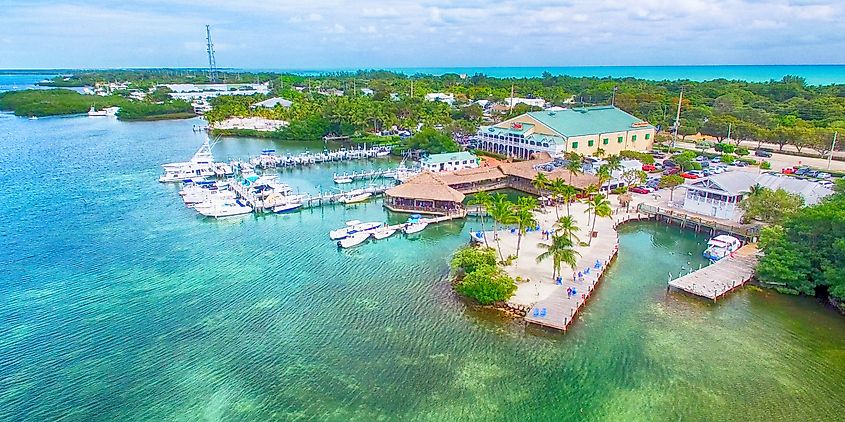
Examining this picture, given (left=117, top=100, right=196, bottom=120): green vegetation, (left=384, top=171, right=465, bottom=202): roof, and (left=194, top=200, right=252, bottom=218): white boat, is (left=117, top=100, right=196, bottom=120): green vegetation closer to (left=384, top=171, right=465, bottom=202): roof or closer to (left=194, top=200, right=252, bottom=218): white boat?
(left=194, top=200, right=252, bottom=218): white boat

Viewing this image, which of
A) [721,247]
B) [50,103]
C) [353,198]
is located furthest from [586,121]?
[50,103]

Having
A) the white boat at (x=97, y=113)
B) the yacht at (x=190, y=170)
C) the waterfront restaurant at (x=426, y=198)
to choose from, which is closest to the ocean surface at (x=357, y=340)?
the waterfront restaurant at (x=426, y=198)

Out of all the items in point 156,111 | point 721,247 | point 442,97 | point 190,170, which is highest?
point 442,97

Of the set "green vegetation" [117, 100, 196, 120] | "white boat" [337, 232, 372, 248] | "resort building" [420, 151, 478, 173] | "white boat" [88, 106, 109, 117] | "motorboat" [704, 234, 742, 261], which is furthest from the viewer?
"white boat" [88, 106, 109, 117]

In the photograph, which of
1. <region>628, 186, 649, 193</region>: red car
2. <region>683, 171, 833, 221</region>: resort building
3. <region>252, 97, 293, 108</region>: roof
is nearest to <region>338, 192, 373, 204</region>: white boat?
<region>628, 186, 649, 193</region>: red car

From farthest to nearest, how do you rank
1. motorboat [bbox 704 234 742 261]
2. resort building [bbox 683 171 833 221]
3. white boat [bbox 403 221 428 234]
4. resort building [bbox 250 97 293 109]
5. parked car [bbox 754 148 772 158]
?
resort building [bbox 250 97 293 109] → parked car [bbox 754 148 772 158] → white boat [bbox 403 221 428 234] → resort building [bbox 683 171 833 221] → motorboat [bbox 704 234 742 261]

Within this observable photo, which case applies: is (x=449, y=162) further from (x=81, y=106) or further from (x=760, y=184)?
(x=81, y=106)

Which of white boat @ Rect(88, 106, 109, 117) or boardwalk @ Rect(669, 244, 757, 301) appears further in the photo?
white boat @ Rect(88, 106, 109, 117)
